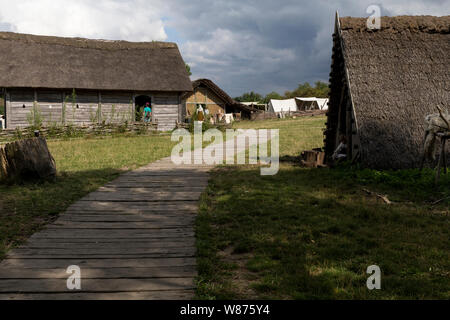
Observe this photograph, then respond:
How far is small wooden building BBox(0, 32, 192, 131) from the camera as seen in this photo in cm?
2161

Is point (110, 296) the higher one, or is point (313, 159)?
point (313, 159)

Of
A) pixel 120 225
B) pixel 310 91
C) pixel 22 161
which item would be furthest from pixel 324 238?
pixel 310 91

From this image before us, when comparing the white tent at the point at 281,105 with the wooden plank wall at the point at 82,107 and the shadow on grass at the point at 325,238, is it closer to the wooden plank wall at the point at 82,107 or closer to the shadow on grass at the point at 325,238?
the wooden plank wall at the point at 82,107

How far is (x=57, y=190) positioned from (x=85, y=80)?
16964 millimetres

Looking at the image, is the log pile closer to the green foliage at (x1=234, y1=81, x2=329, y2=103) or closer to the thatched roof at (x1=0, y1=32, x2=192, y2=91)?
the thatched roof at (x1=0, y1=32, x2=192, y2=91)

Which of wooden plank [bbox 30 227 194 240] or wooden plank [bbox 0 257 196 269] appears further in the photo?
wooden plank [bbox 30 227 194 240]

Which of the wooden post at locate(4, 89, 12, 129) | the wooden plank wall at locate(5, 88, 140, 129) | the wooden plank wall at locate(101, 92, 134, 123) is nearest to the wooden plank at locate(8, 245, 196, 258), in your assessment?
the wooden plank wall at locate(5, 88, 140, 129)

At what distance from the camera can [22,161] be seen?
753cm

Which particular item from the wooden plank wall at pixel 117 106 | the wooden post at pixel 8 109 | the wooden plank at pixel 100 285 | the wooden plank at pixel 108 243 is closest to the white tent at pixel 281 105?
the wooden plank wall at pixel 117 106

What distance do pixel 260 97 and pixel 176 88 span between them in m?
67.4

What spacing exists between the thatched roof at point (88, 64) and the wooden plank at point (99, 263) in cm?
1988

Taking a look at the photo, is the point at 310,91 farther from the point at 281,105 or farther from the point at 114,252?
the point at 114,252

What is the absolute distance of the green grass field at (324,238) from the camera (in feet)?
10.4
